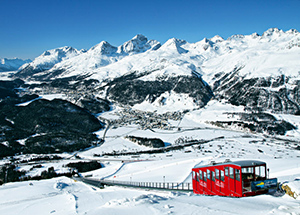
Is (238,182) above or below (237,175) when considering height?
below

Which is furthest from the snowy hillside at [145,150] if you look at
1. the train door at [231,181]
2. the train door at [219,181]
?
the train door at [219,181]

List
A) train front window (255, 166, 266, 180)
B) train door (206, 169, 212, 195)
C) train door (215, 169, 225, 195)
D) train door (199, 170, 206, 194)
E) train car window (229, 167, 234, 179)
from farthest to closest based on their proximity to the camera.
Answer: train door (199, 170, 206, 194)
train door (206, 169, 212, 195)
train door (215, 169, 225, 195)
train car window (229, 167, 234, 179)
train front window (255, 166, 266, 180)

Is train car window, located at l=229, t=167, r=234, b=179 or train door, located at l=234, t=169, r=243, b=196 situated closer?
train door, located at l=234, t=169, r=243, b=196

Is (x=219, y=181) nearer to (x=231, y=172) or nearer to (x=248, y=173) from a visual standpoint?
(x=231, y=172)

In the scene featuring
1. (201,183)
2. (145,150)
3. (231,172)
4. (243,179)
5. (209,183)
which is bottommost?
(145,150)

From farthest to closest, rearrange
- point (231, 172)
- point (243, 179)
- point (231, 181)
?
1. point (231, 181)
2. point (231, 172)
3. point (243, 179)

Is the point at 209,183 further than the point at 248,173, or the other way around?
the point at 209,183

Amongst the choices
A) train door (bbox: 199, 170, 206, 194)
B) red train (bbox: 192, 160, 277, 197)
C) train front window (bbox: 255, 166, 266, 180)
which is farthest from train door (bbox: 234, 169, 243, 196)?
train door (bbox: 199, 170, 206, 194)

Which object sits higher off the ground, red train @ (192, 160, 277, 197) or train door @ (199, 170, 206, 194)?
red train @ (192, 160, 277, 197)

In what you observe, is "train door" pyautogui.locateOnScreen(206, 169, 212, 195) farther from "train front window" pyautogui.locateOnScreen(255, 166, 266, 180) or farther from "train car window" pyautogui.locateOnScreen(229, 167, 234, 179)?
"train front window" pyautogui.locateOnScreen(255, 166, 266, 180)

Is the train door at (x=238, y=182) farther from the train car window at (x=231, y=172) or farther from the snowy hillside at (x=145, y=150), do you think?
the snowy hillside at (x=145, y=150)

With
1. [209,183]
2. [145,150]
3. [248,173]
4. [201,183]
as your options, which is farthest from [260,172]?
[145,150]
